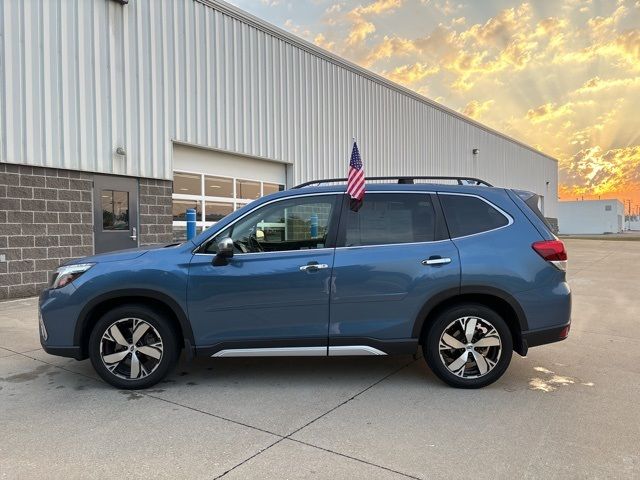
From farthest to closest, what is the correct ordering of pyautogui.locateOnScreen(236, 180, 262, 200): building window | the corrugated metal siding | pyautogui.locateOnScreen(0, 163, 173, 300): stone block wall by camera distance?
pyautogui.locateOnScreen(236, 180, 262, 200): building window < the corrugated metal siding < pyautogui.locateOnScreen(0, 163, 173, 300): stone block wall

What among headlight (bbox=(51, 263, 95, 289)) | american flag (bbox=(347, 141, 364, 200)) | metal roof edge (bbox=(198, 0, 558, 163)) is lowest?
headlight (bbox=(51, 263, 95, 289))

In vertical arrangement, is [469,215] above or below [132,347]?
above

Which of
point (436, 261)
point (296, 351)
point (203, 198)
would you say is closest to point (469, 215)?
point (436, 261)

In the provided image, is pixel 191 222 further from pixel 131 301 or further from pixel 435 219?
pixel 435 219

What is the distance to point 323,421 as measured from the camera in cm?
358

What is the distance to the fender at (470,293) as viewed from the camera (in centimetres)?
412

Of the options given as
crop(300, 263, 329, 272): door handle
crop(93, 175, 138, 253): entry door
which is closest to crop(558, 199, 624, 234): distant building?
crop(93, 175, 138, 253): entry door

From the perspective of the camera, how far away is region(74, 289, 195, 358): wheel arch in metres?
4.10

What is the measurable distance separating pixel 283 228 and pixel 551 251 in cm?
234

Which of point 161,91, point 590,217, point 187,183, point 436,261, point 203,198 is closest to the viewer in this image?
point 436,261

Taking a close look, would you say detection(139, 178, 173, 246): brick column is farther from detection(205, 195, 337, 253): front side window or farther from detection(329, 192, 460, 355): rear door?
detection(329, 192, 460, 355): rear door

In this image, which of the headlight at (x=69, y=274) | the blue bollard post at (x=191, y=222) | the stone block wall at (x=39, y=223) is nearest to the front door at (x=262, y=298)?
the headlight at (x=69, y=274)

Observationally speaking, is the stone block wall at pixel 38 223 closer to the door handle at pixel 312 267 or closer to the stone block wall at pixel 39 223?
the stone block wall at pixel 39 223

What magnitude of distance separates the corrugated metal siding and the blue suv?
241 inches
